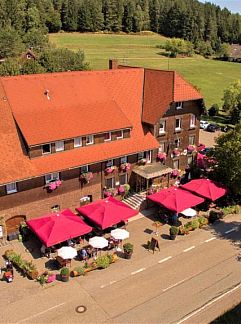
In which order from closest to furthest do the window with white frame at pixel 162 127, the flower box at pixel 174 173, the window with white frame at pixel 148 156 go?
the window with white frame at pixel 148 156
the window with white frame at pixel 162 127
the flower box at pixel 174 173

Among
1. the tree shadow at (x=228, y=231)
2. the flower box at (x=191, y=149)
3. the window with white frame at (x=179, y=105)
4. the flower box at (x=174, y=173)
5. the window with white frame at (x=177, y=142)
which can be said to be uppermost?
the window with white frame at (x=179, y=105)

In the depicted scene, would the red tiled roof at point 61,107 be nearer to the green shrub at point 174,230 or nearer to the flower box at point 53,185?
the flower box at point 53,185

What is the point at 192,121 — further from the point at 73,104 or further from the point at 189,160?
the point at 73,104

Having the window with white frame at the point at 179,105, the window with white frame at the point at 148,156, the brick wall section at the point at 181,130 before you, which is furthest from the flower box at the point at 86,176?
the window with white frame at the point at 179,105

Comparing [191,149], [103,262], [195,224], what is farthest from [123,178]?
[103,262]

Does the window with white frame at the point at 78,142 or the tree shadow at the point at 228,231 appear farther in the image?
the window with white frame at the point at 78,142
